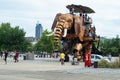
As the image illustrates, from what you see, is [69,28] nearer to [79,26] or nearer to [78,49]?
[79,26]

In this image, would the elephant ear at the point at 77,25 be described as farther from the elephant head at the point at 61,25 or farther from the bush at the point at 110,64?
the bush at the point at 110,64

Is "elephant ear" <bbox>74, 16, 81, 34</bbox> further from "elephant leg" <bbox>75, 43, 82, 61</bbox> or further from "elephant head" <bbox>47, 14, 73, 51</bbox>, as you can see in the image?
"elephant leg" <bbox>75, 43, 82, 61</bbox>

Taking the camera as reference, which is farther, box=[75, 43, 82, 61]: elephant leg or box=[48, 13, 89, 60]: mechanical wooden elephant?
box=[75, 43, 82, 61]: elephant leg

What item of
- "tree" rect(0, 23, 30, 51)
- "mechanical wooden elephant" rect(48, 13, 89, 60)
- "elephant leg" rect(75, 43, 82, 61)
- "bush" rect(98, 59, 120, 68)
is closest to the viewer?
"bush" rect(98, 59, 120, 68)

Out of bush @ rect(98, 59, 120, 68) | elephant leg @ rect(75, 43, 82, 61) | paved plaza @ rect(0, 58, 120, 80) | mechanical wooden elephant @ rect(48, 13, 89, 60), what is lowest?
paved plaza @ rect(0, 58, 120, 80)

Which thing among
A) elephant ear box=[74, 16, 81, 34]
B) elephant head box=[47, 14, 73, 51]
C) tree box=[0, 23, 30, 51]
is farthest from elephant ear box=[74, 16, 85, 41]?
tree box=[0, 23, 30, 51]

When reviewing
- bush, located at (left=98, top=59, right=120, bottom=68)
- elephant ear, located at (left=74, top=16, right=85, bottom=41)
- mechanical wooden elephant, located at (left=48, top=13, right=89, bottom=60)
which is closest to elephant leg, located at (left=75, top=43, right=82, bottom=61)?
mechanical wooden elephant, located at (left=48, top=13, right=89, bottom=60)

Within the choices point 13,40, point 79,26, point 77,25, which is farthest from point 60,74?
point 13,40

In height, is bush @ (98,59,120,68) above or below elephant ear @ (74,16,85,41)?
below

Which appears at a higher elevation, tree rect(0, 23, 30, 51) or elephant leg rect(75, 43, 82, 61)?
tree rect(0, 23, 30, 51)

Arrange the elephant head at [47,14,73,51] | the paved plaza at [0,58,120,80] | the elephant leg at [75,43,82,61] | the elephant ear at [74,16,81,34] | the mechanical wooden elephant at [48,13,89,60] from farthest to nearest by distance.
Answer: the elephant ear at [74,16,81,34]
the elephant leg at [75,43,82,61]
the mechanical wooden elephant at [48,13,89,60]
the elephant head at [47,14,73,51]
the paved plaza at [0,58,120,80]

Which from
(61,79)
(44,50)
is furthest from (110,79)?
(44,50)

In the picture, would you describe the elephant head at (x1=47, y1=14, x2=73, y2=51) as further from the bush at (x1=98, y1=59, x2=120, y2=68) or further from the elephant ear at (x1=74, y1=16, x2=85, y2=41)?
the bush at (x1=98, y1=59, x2=120, y2=68)

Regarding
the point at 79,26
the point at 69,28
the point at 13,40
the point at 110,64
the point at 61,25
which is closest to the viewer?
the point at 110,64
